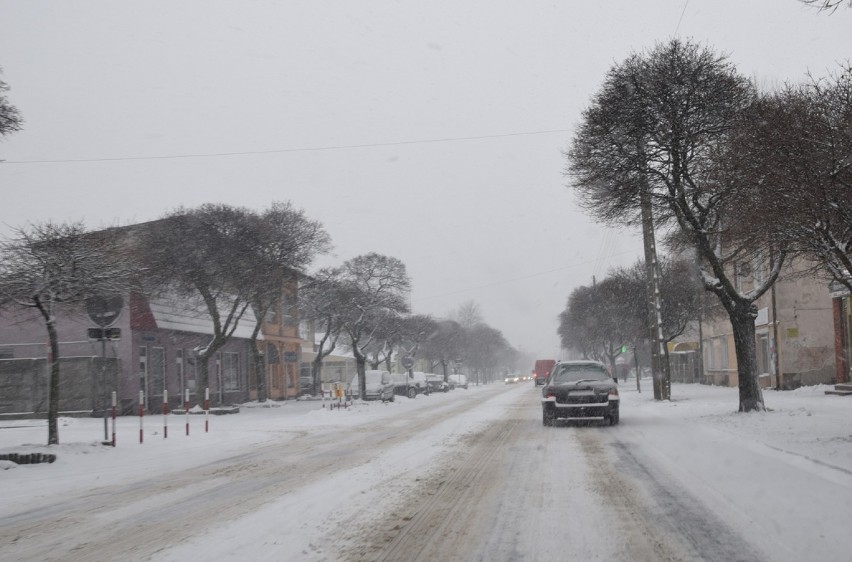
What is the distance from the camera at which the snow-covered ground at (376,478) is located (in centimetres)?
629

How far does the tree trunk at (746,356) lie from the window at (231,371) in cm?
2853

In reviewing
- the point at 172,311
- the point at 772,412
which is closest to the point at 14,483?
the point at 772,412

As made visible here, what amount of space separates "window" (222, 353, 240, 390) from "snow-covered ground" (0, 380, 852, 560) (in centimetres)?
2037

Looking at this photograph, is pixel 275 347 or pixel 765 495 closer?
pixel 765 495

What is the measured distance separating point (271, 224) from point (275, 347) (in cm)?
1734

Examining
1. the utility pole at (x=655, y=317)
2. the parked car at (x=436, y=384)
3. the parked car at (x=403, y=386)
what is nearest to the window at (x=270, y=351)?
the parked car at (x=403, y=386)

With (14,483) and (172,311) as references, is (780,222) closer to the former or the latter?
(14,483)

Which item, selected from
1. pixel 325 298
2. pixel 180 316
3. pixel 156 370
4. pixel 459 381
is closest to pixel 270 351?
pixel 325 298

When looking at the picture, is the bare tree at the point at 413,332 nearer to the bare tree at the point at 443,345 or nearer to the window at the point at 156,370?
the bare tree at the point at 443,345

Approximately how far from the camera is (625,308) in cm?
4359

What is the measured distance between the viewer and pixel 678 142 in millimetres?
17188

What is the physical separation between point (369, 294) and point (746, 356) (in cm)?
2763

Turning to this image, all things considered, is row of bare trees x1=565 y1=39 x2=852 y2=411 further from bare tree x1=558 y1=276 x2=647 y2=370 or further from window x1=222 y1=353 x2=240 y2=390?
window x1=222 y1=353 x2=240 y2=390

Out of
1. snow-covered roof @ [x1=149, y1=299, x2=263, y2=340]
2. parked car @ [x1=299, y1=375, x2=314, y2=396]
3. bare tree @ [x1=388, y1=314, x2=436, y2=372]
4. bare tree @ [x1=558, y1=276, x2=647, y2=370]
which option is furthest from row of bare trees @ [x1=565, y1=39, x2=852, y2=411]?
parked car @ [x1=299, y1=375, x2=314, y2=396]
